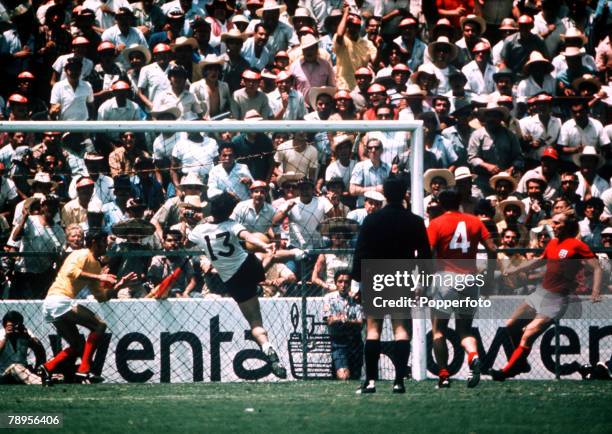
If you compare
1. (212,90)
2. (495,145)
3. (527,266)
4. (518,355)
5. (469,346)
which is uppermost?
(212,90)

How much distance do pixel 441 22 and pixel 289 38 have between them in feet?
6.65

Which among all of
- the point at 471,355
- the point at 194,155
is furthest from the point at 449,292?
the point at 194,155

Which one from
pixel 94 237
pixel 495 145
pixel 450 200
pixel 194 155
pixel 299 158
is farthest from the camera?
pixel 495 145

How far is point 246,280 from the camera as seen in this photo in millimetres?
11398

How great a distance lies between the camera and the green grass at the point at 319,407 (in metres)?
7.83

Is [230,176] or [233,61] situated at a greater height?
[233,61]

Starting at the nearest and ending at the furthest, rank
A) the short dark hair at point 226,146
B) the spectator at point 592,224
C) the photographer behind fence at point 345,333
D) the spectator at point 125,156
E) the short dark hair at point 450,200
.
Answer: the short dark hair at point 450,200 → the photographer behind fence at point 345,333 → the spectator at point 125,156 → the short dark hair at point 226,146 → the spectator at point 592,224

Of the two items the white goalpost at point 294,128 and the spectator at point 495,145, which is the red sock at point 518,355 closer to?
the white goalpost at point 294,128

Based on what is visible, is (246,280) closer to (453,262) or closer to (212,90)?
(453,262)

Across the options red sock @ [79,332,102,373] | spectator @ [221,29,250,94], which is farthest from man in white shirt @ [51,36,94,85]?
red sock @ [79,332,102,373]

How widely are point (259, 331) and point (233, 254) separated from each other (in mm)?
800

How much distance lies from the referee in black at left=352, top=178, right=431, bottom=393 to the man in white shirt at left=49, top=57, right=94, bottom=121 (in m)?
5.85

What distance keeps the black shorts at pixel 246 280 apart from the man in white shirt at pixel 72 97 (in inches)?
161

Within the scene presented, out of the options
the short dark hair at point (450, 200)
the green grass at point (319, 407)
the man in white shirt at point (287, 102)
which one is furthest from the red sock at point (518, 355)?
the man in white shirt at point (287, 102)
